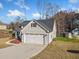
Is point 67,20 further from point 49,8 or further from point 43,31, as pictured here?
point 43,31

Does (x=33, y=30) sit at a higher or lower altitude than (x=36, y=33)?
higher

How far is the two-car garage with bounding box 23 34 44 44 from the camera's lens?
33469mm

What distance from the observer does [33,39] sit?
112 ft

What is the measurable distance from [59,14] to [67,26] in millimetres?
6367

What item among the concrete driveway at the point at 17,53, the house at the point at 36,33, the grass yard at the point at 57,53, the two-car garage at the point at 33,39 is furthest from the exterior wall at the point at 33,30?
the concrete driveway at the point at 17,53

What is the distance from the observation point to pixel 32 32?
113ft

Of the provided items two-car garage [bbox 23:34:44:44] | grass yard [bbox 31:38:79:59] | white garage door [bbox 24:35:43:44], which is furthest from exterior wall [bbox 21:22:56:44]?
grass yard [bbox 31:38:79:59]

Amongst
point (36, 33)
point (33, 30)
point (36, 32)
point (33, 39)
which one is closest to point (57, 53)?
point (36, 33)

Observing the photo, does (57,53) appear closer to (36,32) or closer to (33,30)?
(36,32)

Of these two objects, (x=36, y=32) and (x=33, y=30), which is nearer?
(x=36, y=32)

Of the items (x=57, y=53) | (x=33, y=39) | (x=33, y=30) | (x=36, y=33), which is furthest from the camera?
(x=33, y=30)

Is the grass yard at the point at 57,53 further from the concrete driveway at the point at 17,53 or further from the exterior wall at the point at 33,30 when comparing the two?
the exterior wall at the point at 33,30

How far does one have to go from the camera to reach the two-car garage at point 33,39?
3347 cm

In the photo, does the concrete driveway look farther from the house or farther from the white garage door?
the white garage door
